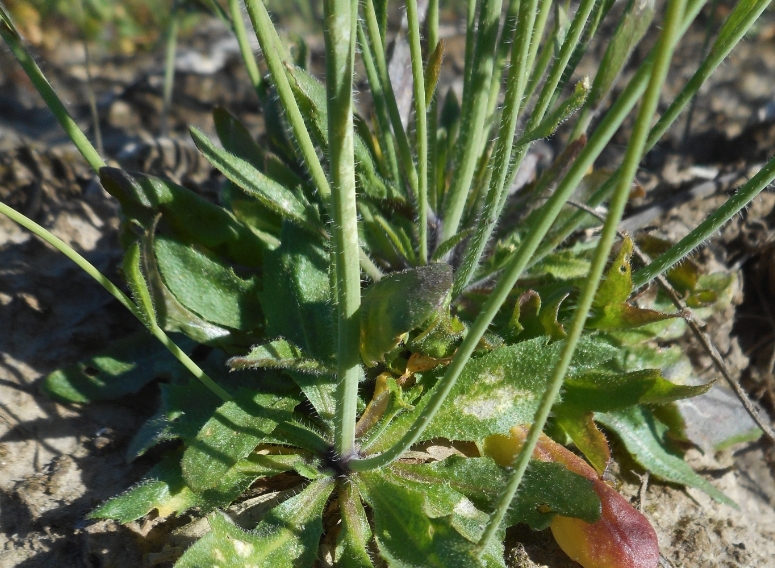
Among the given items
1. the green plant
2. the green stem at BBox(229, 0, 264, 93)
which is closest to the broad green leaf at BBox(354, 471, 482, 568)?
the green plant

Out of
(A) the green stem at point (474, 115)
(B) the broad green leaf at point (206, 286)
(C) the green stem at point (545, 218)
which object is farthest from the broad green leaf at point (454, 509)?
(A) the green stem at point (474, 115)

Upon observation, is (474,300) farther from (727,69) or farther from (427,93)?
(727,69)

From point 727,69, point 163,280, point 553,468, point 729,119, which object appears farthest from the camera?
point 727,69

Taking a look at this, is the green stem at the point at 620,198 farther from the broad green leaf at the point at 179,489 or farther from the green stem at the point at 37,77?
the green stem at the point at 37,77

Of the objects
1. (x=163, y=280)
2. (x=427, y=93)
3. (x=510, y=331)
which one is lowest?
(x=510, y=331)

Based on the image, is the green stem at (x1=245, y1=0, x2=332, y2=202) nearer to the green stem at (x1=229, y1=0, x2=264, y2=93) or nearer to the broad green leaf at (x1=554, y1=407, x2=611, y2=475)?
the green stem at (x1=229, y1=0, x2=264, y2=93)

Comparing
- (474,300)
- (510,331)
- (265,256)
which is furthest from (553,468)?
(265,256)

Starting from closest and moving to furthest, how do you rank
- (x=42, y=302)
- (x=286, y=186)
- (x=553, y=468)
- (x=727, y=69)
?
(x=553, y=468), (x=286, y=186), (x=42, y=302), (x=727, y=69)
